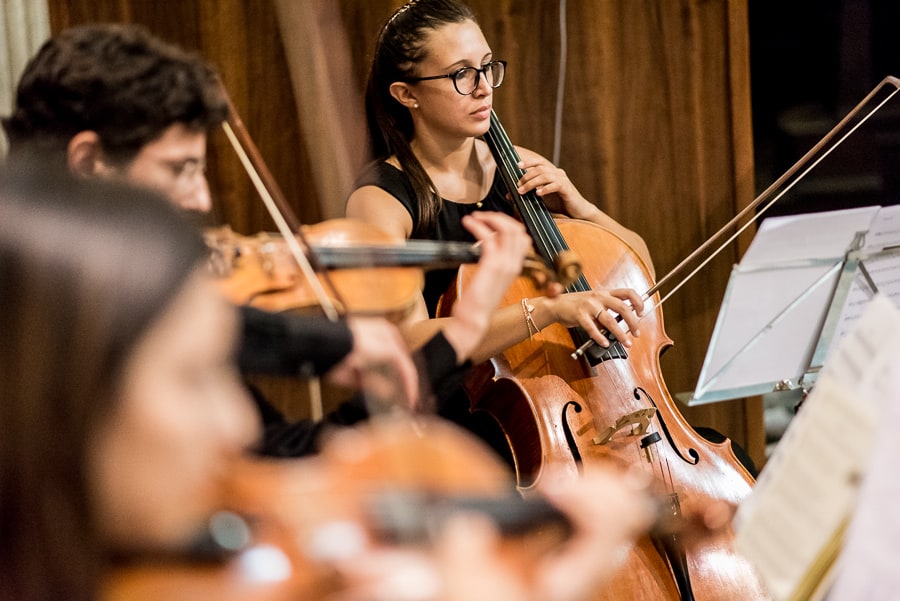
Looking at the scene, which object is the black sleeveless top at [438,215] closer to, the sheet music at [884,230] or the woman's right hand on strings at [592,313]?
the woman's right hand on strings at [592,313]

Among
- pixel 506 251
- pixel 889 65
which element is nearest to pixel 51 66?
pixel 506 251

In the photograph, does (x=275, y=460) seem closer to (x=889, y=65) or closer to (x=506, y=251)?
(x=506, y=251)

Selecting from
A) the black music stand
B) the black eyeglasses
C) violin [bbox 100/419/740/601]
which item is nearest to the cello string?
the black eyeglasses

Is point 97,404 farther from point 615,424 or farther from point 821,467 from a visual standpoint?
point 615,424

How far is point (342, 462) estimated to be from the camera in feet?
2.42

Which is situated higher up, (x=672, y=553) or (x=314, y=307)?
(x=314, y=307)

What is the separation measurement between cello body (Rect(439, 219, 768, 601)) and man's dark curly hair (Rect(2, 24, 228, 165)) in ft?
2.21

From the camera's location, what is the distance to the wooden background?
7.16 ft

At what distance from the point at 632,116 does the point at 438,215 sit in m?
0.75

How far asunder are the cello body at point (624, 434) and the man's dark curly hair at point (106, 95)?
0.67 meters

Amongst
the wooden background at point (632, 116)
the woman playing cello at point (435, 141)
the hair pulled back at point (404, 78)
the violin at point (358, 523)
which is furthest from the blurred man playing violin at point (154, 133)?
the wooden background at point (632, 116)

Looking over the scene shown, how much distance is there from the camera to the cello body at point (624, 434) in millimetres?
1433

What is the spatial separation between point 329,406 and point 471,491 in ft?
5.02

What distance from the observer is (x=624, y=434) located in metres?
1.54
